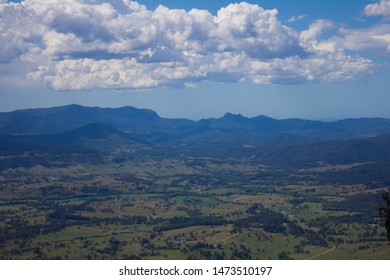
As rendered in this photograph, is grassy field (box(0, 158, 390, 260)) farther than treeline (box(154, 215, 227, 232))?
No

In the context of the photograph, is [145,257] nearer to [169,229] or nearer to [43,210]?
[169,229]

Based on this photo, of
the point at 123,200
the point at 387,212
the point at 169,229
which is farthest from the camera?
the point at 123,200

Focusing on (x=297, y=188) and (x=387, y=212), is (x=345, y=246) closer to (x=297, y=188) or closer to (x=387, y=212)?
Result: (x=387, y=212)

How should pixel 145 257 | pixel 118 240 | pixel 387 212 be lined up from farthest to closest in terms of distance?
pixel 118 240, pixel 145 257, pixel 387 212

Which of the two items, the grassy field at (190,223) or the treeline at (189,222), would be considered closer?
the grassy field at (190,223)

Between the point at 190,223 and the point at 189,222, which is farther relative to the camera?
the point at 189,222
